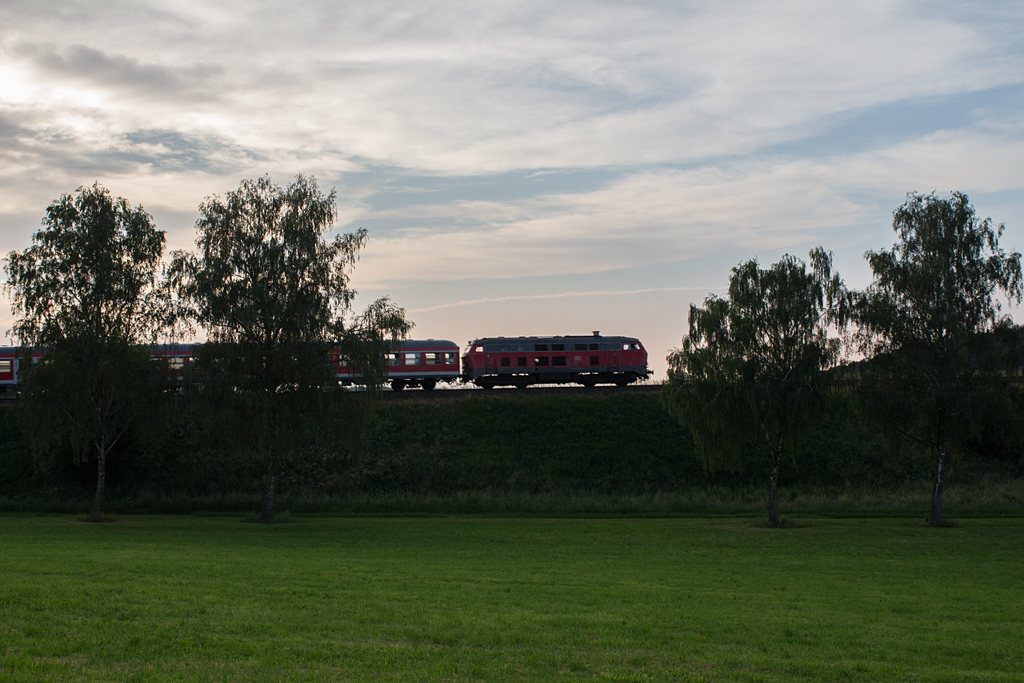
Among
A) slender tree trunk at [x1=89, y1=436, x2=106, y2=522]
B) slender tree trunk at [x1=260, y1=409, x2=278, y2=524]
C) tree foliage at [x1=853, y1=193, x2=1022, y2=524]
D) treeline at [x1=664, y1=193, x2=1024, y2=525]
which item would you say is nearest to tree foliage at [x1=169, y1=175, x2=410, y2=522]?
slender tree trunk at [x1=260, y1=409, x2=278, y2=524]

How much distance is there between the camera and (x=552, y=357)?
5197 cm

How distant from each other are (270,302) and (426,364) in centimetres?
2354

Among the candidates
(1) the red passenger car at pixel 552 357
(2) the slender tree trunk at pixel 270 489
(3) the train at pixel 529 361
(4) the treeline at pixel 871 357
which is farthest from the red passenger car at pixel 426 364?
(4) the treeline at pixel 871 357

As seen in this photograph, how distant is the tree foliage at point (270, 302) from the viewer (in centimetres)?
2866

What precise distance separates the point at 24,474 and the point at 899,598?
128ft

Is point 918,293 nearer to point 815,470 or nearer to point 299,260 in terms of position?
point 815,470

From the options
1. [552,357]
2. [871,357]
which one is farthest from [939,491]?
[552,357]

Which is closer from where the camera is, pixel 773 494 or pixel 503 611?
pixel 503 611

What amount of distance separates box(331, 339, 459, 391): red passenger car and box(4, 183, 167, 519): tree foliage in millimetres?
22131

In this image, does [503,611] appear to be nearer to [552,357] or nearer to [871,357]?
[871,357]

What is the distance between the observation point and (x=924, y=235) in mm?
28969

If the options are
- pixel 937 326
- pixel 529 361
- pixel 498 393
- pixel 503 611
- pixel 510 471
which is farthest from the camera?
pixel 529 361

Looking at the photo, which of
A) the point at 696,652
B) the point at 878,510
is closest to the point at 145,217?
the point at 696,652

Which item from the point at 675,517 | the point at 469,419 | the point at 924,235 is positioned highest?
the point at 924,235
